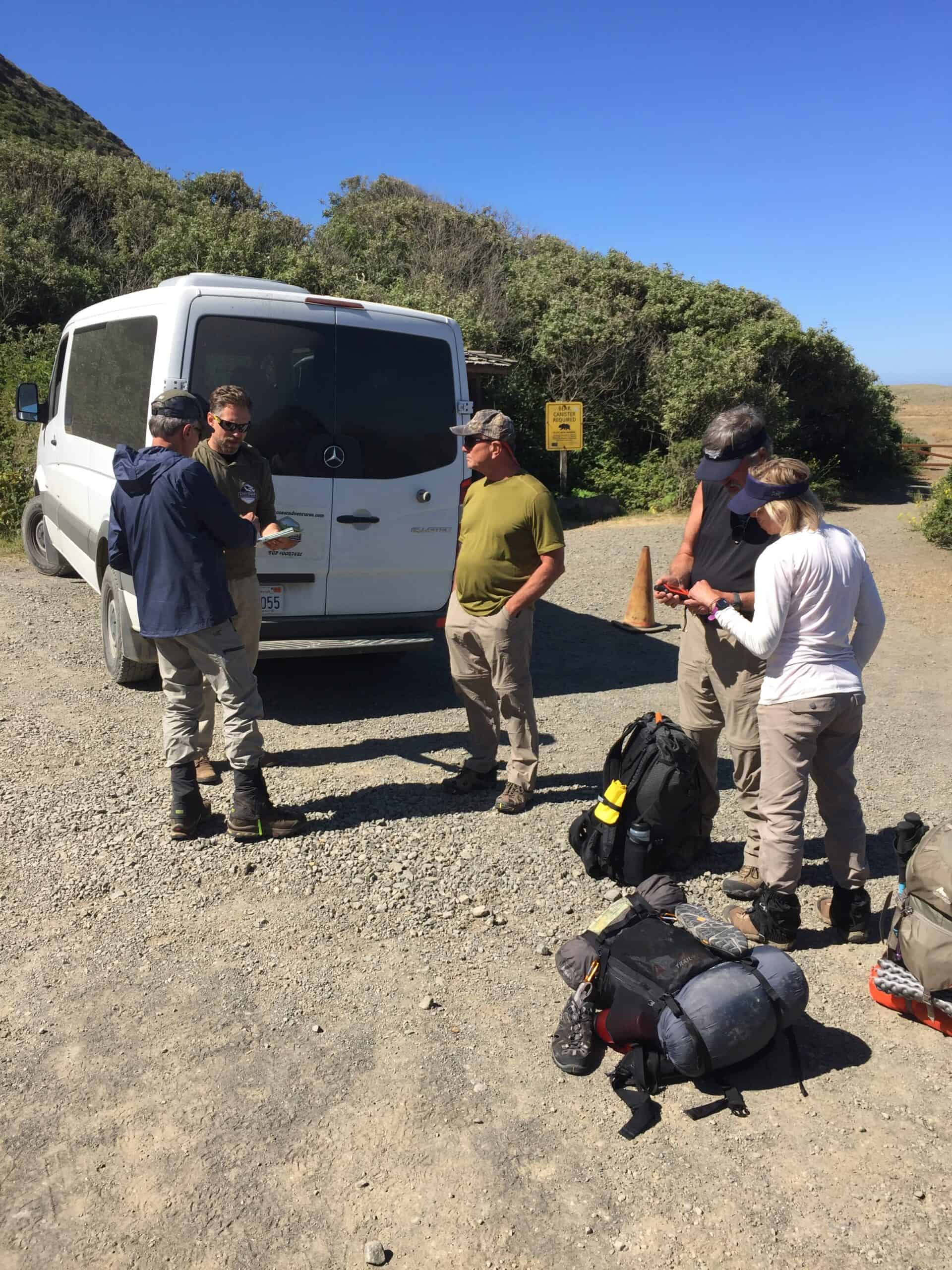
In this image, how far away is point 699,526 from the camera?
13.4 ft

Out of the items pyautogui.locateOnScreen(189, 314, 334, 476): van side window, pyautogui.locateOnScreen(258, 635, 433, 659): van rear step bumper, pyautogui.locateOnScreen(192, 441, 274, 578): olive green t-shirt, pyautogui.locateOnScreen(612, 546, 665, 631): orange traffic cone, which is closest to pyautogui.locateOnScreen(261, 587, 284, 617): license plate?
pyautogui.locateOnScreen(258, 635, 433, 659): van rear step bumper

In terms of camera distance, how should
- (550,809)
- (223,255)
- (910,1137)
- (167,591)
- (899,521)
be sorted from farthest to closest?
(223,255), (899,521), (550,809), (167,591), (910,1137)

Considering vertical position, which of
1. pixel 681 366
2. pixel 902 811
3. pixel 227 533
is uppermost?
pixel 681 366

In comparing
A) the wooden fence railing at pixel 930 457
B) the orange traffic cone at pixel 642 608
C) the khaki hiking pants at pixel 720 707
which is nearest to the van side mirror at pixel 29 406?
the orange traffic cone at pixel 642 608

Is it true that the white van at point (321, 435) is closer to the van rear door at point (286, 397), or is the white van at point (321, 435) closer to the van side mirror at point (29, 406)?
the van rear door at point (286, 397)

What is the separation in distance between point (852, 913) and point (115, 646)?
4.75m

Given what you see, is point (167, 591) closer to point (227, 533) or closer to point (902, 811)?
point (227, 533)

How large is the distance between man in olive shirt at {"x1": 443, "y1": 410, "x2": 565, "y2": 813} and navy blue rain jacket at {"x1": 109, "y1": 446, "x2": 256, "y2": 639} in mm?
1161

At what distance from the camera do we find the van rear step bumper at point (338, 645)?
566 cm

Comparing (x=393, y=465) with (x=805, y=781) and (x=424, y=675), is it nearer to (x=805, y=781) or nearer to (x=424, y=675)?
(x=424, y=675)

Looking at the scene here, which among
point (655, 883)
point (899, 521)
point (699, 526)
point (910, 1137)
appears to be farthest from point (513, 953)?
point (899, 521)

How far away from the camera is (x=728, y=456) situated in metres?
3.88

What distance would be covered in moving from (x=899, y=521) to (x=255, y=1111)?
15.1 meters

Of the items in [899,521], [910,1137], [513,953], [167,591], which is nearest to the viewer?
[910,1137]
